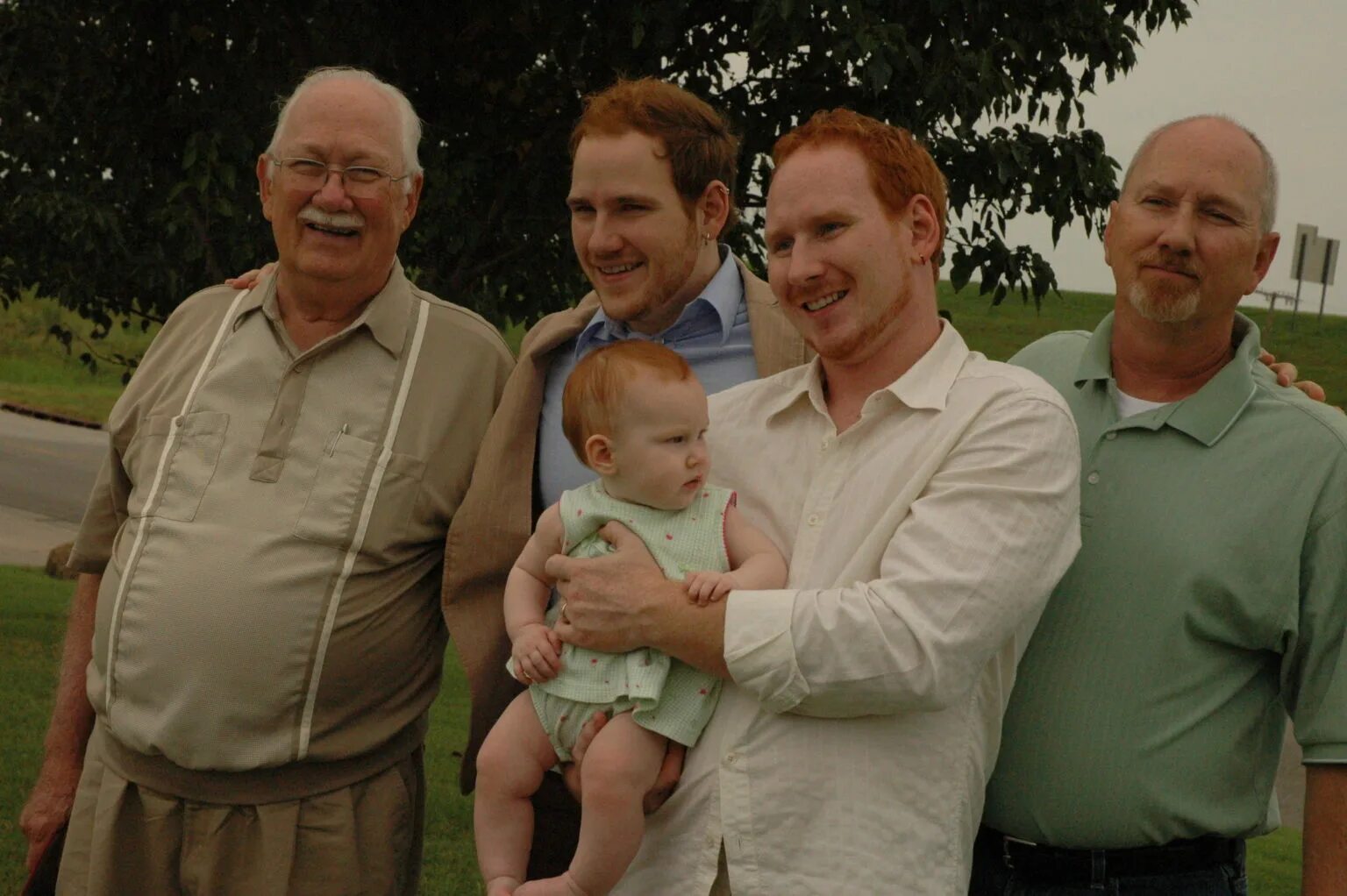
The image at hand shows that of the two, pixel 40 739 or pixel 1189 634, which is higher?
pixel 1189 634

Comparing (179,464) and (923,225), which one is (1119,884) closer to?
(923,225)

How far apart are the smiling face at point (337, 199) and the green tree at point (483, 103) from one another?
2262mm

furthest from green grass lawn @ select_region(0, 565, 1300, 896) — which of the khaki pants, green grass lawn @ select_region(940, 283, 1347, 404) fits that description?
green grass lawn @ select_region(940, 283, 1347, 404)

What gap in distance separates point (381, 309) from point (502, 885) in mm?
1392

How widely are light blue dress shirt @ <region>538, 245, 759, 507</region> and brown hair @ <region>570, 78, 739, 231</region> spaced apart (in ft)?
0.78

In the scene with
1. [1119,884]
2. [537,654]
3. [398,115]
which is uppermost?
[398,115]

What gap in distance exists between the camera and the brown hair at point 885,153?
2.63 metres

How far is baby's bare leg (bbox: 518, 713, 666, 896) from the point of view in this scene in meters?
2.57

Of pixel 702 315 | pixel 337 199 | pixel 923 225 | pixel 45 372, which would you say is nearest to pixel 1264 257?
pixel 923 225

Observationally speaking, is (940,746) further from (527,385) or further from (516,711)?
(527,385)

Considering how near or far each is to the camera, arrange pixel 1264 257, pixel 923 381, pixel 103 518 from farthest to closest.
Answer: pixel 103 518 < pixel 1264 257 < pixel 923 381

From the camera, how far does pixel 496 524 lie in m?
3.30

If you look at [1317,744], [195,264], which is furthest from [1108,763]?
[195,264]

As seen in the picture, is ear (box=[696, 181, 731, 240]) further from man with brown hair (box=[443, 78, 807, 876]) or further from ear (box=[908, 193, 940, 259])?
ear (box=[908, 193, 940, 259])
